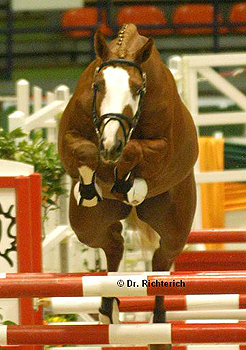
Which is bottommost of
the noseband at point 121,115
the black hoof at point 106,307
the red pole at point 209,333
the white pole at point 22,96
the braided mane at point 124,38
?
the red pole at point 209,333

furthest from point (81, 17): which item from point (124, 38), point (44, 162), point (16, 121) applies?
point (124, 38)

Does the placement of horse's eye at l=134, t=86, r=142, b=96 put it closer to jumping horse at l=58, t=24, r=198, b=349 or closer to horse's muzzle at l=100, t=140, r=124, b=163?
jumping horse at l=58, t=24, r=198, b=349

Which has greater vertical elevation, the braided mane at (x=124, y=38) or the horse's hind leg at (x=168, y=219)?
the braided mane at (x=124, y=38)

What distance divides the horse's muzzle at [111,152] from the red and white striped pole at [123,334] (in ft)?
2.07

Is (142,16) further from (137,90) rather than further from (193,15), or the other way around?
(137,90)

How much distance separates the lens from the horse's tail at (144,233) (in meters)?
3.48

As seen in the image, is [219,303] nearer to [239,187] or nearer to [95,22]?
[239,187]

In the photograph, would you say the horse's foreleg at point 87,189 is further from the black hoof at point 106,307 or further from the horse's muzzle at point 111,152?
the black hoof at point 106,307

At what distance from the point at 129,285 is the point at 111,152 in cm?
48

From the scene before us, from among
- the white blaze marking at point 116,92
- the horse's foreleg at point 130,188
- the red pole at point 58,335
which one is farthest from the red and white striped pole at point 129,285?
the white blaze marking at point 116,92

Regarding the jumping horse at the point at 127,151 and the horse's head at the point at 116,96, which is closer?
the horse's head at the point at 116,96

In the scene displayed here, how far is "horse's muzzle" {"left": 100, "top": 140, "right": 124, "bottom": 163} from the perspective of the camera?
2758 mm

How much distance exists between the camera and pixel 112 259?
3578 millimetres

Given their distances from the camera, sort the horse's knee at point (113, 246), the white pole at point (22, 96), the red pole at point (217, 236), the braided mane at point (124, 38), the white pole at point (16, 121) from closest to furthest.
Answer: the braided mane at point (124, 38), the horse's knee at point (113, 246), the red pole at point (217, 236), the white pole at point (16, 121), the white pole at point (22, 96)
